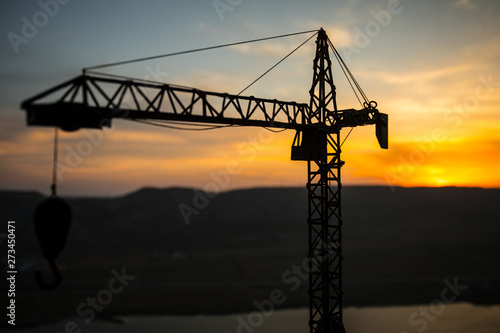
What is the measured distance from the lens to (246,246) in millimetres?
67375

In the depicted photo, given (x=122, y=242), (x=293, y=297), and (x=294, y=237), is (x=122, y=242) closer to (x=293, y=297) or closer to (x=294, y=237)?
(x=294, y=237)

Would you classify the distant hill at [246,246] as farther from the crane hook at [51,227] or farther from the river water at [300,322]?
the crane hook at [51,227]

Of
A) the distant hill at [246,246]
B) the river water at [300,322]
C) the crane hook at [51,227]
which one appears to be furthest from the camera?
the distant hill at [246,246]

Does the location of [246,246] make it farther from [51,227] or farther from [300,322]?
[51,227]

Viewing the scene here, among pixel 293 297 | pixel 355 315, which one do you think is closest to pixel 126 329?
pixel 293 297

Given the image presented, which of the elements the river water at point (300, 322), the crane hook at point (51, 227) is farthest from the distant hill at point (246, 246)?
the crane hook at point (51, 227)

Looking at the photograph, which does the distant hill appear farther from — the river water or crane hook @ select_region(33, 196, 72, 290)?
crane hook @ select_region(33, 196, 72, 290)

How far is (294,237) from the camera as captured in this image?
73250mm

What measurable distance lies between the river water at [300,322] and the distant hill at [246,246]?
2005 millimetres

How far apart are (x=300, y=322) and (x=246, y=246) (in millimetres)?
33024

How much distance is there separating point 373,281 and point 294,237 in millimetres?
27871

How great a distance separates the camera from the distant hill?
41719 mm

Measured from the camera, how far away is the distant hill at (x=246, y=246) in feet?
137

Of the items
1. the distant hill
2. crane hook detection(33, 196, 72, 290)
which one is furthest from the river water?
crane hook detection(33, 196, 72, 290)
